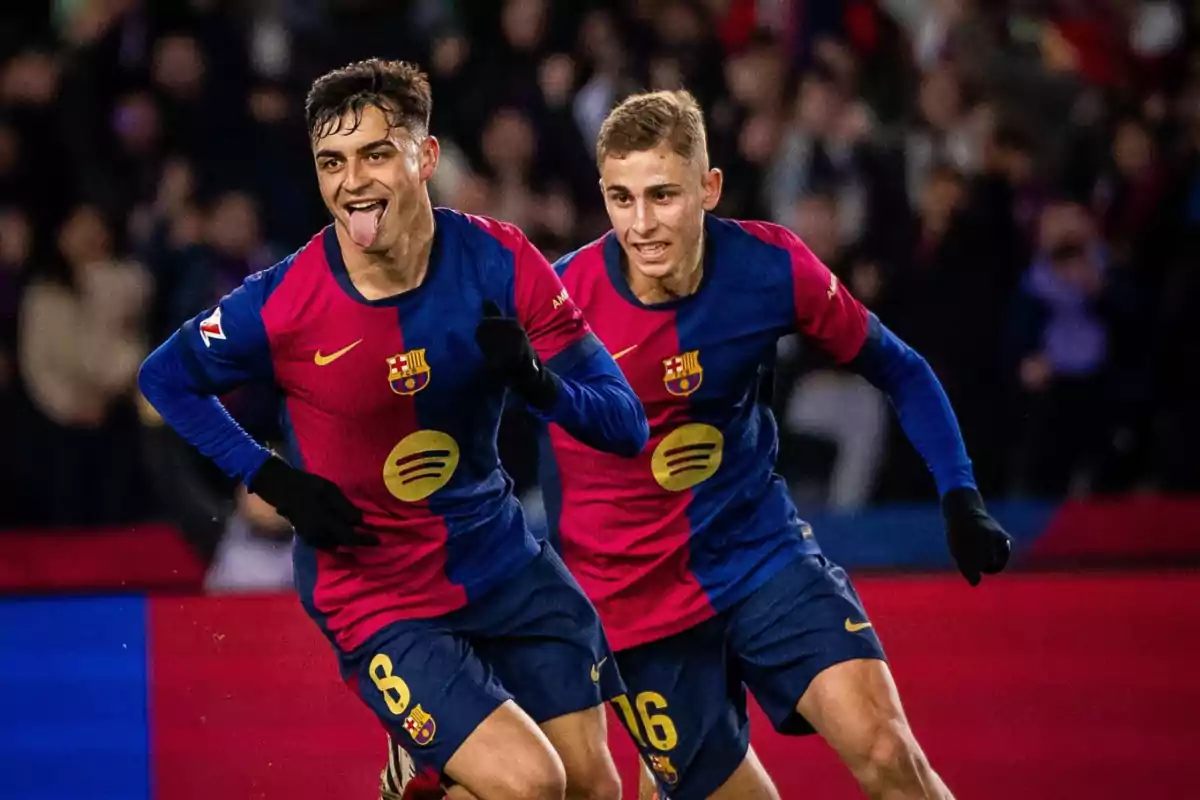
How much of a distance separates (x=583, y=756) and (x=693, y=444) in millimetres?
833

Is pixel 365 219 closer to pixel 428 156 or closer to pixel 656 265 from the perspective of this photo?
pixel 428 156

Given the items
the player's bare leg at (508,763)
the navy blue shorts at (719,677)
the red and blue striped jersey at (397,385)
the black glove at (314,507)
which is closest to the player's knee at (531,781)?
the player's bare leg at (508,763)

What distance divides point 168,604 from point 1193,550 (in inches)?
131

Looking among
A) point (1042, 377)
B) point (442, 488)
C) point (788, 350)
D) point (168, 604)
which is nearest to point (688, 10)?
point (788, 350)

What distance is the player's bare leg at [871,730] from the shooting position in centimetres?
409

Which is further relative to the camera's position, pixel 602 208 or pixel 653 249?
pixel 602 208

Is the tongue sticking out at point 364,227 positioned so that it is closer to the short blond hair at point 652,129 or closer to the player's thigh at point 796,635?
the short blond hair at point 652,129

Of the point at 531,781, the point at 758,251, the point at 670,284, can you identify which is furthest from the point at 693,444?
the point at 531,781

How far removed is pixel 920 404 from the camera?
450 centimetres

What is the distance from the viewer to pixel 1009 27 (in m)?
9.43

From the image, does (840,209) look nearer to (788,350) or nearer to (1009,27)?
(788,350)

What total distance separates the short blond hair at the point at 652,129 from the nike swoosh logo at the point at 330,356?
2.76ft

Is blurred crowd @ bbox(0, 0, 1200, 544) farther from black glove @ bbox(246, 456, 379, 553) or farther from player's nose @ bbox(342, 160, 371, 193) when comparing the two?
player's nose @ bbox(342, 160, 371, 193)

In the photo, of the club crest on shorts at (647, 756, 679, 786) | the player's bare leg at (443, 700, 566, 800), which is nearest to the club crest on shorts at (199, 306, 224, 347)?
the player's bare leg at (443, 700, 566, 800)
